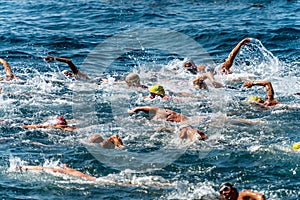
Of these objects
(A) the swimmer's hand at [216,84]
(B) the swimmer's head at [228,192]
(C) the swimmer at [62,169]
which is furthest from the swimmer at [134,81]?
(B) the swimmer's head at [228,192]

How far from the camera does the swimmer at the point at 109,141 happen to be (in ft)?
36.9

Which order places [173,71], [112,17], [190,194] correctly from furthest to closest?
[112,17] < [173,71] < [190,194]

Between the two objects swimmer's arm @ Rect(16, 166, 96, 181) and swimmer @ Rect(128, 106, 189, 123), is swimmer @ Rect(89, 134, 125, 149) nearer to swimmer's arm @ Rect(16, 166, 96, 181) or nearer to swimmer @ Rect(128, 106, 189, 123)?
swimmer's arm @ Rect(16, 166, 96, 181)

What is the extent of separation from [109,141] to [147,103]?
11.9ft

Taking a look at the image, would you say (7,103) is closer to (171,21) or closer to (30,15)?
(171,21)

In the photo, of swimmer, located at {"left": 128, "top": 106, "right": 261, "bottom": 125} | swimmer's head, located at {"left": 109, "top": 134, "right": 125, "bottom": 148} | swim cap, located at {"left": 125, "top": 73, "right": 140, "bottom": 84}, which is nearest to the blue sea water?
swimmer, located at {"left": 128, "top": 106, "right": 261, "bottom": 125}

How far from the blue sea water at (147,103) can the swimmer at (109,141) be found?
0.19 metres

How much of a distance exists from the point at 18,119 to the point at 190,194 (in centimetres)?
581

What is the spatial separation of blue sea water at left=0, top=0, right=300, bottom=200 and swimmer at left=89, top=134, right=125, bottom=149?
0.61ft

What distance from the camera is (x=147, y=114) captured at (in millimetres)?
13672

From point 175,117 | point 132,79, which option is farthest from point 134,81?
point 175,117

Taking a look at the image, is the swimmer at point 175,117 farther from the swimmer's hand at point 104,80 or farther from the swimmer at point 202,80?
the swimmer's hand at point 104,80

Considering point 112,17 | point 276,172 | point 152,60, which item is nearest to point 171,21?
point 112,17

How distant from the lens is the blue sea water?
9.66 meters
